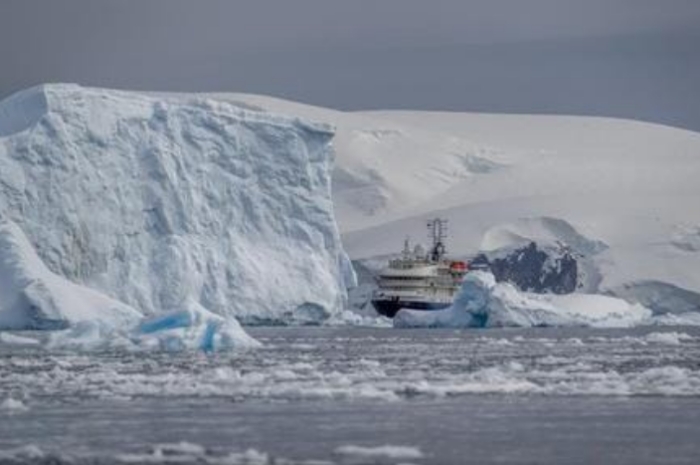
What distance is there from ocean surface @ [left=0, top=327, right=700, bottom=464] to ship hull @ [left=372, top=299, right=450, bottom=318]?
3024cm

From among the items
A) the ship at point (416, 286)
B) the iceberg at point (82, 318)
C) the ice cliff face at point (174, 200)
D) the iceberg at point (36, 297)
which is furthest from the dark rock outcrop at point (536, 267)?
the iceberg at point (36, 297)

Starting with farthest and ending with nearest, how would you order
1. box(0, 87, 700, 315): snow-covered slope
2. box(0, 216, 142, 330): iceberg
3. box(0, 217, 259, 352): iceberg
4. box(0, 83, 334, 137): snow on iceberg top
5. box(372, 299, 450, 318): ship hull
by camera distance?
box(372, 299, 450, 318): ship hull
box(0, 87, 700, 315): snow-covered slope
box(0, 83, 334, 137): snow on iceberg top
box(0, 216, 142, 330): iceberg
box(0, 217, 259, 352): iceberg

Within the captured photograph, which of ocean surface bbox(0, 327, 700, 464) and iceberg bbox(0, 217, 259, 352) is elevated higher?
iceberg bbox(0, 217, 259, 352)

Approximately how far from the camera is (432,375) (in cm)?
2388

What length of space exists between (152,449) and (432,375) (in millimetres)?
9283

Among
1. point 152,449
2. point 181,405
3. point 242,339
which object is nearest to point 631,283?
point 242,339

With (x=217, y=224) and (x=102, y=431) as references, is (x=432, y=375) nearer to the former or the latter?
(x=102, y=431)

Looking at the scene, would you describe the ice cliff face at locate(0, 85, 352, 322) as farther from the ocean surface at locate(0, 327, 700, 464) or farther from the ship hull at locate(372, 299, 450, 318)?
the ocean surface at locate(0, 327, 700, 464)

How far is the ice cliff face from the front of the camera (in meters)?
45.5

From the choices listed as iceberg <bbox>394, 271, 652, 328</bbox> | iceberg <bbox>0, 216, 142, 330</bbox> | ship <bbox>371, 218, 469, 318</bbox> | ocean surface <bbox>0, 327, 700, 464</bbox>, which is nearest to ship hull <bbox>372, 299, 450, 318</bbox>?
ship <bbox>371, 218, 469, 318</bbox>

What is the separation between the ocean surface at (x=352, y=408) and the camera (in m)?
14.8

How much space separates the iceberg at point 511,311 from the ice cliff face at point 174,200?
10.6 ft

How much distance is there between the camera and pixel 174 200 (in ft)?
155

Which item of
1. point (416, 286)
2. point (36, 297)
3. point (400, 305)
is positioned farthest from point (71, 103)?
point (416, 286)
